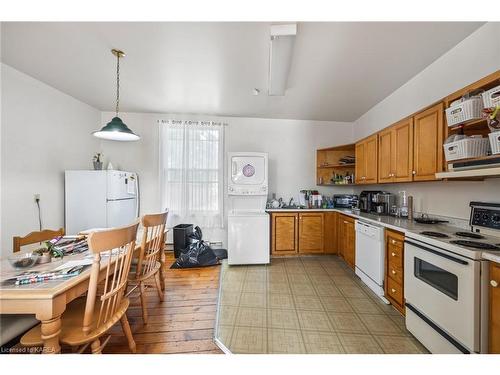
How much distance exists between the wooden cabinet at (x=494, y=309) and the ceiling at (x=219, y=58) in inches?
71.3

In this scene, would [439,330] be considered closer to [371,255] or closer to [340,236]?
[371,255]

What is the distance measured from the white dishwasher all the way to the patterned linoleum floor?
119 mm

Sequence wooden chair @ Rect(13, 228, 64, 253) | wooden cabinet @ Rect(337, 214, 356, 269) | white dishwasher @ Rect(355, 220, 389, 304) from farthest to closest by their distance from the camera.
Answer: wooden cabinet @ Rect(337, 214, 356, 269)
white dishwasher @ Rect(355, 220, 389, 304)
wooden chair @ Rect(13, 228, 64, 253)

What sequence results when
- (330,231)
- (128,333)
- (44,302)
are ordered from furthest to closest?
(330,231), (128,333), (44,302)

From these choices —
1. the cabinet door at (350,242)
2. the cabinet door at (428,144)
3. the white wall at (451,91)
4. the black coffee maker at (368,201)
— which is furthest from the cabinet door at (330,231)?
the cabinet door at (428,144)

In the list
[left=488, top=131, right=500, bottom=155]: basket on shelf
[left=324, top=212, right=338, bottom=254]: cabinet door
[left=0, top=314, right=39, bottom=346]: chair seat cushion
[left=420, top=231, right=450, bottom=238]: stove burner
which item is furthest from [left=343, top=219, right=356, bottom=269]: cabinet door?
[left=0, top=314, right=39, bottom=346]: chair seat cushion

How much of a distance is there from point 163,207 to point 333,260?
3.16m

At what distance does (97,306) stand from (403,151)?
3.16 meters

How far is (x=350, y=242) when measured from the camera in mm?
2902

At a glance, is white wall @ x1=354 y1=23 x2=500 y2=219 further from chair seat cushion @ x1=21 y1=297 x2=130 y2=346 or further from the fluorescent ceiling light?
chair seat cushion @ x1=21 y1=297 x2=130 y2=346

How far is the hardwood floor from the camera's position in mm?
1516

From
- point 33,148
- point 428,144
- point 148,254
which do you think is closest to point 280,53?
point 428,144

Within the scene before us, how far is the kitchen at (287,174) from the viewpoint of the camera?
1.49 m
